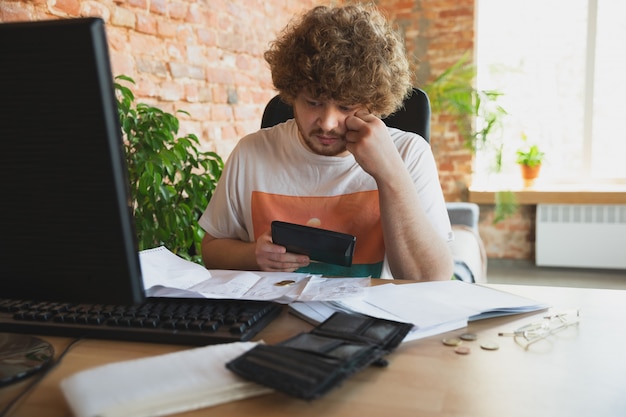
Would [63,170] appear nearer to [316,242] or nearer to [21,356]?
[21,356]

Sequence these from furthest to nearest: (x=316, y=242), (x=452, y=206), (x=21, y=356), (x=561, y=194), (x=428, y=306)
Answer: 1. (x=561, y=194)
2. (x=452, y=206)
3. (x=316, y=242)
4. (x=428, y=306)
5. (x=21, y=356)

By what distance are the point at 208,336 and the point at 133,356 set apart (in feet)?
0.32

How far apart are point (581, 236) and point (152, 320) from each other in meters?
4.04

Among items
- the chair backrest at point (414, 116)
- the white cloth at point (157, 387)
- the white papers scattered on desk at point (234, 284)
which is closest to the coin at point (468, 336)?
the white papers scattered on desk at point (234, 284)

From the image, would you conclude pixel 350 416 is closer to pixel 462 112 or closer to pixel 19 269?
pixel 19 269

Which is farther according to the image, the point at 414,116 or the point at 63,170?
the point at 414,116

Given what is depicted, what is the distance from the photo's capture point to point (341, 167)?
1.45 meters

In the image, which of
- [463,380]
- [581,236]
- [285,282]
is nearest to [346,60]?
[285,282]

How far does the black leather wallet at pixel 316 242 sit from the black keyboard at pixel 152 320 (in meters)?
0.25

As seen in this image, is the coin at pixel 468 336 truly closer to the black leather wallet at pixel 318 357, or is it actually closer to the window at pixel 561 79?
the black leather wallet at pixel 318 357

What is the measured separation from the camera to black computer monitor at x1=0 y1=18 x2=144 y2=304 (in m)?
0.54

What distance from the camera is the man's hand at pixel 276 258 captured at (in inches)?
44.6

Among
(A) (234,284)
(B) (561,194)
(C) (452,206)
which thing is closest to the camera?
(A) (234,284)

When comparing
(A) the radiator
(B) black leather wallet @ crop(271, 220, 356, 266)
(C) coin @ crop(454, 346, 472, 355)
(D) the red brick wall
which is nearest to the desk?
(C) coin @ crop(454, 346, 472, 355)
